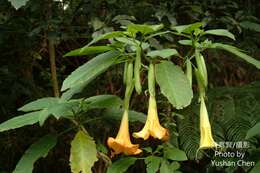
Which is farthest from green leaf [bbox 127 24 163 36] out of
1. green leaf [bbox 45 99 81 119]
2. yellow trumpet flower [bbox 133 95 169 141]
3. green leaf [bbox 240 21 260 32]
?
green leaf [bbox 240 21 260 32]

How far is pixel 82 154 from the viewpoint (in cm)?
126

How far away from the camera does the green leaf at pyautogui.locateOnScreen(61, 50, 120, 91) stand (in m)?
1.08

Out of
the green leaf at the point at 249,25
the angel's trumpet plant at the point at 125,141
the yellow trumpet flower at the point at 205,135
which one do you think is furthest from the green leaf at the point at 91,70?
the green leaf at the point at 249,25

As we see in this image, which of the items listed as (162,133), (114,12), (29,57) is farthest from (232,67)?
(162,133)

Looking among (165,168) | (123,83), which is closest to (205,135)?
(165,168)

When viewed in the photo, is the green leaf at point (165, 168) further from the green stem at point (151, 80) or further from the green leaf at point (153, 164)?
the green stem at point (151, 80)

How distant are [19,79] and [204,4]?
1155mm

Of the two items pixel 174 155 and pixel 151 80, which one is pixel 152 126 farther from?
pixel 174 155

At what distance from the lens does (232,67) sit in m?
2.63

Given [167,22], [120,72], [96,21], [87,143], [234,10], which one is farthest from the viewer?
[234,10]

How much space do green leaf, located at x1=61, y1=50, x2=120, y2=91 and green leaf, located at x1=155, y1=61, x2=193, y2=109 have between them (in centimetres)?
14

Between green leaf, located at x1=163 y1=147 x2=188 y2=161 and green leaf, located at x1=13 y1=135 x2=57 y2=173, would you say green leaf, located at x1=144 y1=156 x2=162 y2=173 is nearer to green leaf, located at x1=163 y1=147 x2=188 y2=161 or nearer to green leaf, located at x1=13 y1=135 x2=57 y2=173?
green leaf, located at x1=163 y1=147 x2=188 y2=161

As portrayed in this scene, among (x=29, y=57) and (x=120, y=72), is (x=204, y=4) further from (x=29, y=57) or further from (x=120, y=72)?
(x=29, y=57)

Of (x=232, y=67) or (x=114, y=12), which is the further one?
(x=232, y=67)
